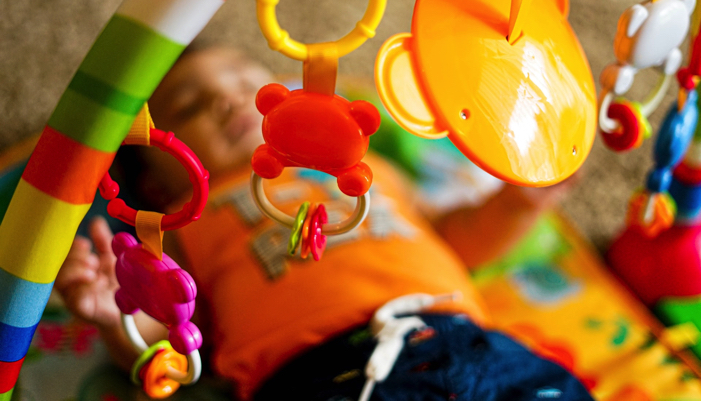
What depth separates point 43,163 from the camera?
7.3 inches

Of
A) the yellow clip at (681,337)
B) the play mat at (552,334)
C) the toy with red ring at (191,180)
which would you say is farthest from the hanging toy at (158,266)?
the yellow clip at (681,337)

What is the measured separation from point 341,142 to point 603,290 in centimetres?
59

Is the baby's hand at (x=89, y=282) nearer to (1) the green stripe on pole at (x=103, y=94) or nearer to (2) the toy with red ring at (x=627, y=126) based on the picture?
(1) the green stripe on pole at (x=103, y=94)

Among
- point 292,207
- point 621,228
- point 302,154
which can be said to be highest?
point 302,154

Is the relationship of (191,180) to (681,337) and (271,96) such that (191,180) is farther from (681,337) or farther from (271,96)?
(681,337)

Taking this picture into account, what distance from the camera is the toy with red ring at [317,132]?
7.4 inches

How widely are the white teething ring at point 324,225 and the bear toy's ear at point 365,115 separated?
0.11ft

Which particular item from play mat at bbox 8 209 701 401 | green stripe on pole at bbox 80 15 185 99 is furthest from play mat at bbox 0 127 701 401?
green stripe on pole at bbox 80 15 185 99

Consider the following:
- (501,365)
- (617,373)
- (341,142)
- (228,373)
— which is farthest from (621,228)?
(341,142)

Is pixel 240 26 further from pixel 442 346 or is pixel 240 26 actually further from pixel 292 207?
pixel 442 346

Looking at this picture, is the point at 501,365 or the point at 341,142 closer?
the point at 341,142

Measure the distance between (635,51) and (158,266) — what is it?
27 cm

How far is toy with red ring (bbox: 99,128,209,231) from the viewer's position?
191 mm

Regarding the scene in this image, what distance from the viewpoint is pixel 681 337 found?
609 millimetres
